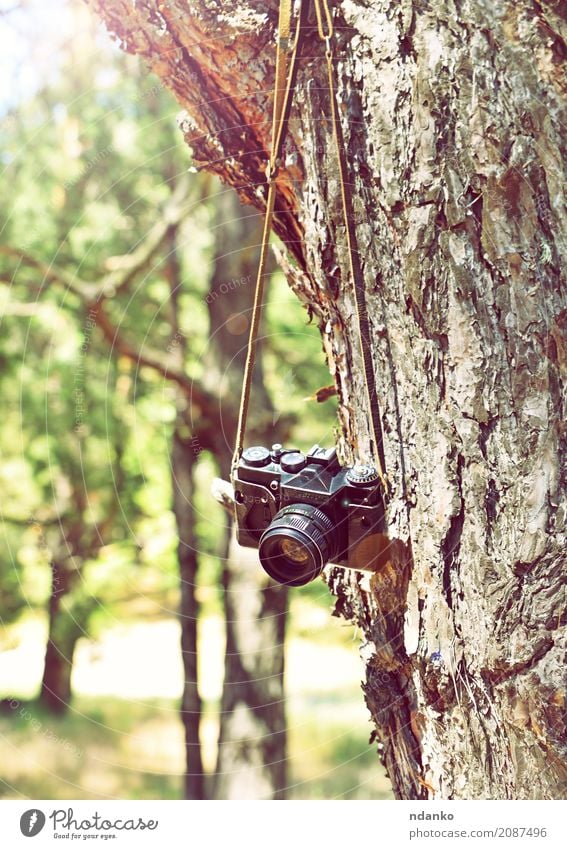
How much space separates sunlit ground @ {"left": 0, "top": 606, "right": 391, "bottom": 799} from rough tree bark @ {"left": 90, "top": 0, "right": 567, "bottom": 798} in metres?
4.77

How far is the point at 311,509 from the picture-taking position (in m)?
1.50

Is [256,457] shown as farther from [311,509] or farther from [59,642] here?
[59,642]

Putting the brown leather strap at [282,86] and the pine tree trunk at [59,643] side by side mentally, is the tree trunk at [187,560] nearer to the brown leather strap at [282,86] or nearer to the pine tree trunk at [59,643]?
the pine tree trunk at [59,643]

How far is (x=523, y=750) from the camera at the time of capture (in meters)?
1.33

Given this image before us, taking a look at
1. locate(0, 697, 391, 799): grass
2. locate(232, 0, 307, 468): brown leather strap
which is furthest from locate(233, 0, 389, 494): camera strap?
locate(0, 697, 391, 799): grass

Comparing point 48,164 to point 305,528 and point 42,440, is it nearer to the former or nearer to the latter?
point 42,440

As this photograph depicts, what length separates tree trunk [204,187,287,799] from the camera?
409 cm

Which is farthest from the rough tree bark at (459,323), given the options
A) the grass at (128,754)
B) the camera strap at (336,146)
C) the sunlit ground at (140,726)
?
the grass at (128,754)

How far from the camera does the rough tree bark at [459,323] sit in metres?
1.30

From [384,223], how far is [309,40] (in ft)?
1.25

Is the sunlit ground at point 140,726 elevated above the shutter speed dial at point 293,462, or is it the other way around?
the sunlit ground at point 140,726
